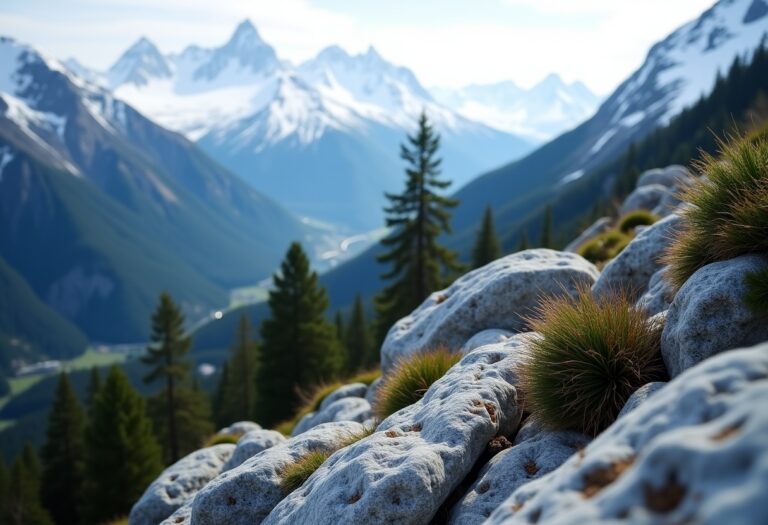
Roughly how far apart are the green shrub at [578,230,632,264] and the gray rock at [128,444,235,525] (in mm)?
14425

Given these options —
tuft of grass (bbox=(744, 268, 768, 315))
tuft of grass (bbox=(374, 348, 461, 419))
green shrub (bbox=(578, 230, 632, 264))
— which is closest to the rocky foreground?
tuft of grass (bbox=(744, 268, 768, 315))

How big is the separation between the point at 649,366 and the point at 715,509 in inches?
209

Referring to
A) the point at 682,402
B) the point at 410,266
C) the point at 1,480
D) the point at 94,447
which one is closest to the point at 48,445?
the point at 1,480

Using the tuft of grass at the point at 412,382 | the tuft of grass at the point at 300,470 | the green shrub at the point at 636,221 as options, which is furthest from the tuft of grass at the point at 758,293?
the green shrub at the point at 636,221

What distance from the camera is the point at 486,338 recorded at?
14.2 meters

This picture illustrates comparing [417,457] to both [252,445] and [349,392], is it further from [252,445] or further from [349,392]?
[349,392]

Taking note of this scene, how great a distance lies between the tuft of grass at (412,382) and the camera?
39.7 feet

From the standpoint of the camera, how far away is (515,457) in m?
8.11

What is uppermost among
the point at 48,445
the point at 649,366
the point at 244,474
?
the point at 649,366

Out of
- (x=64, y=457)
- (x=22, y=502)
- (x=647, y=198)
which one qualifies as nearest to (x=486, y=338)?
(x=647, y=198)

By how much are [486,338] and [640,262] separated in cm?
395

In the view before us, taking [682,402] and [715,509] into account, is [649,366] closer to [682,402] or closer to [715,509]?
[682,402]

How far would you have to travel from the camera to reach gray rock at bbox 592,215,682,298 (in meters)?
13.0

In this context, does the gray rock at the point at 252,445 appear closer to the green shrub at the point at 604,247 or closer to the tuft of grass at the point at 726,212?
the tuft of grass at the point at 726,212
